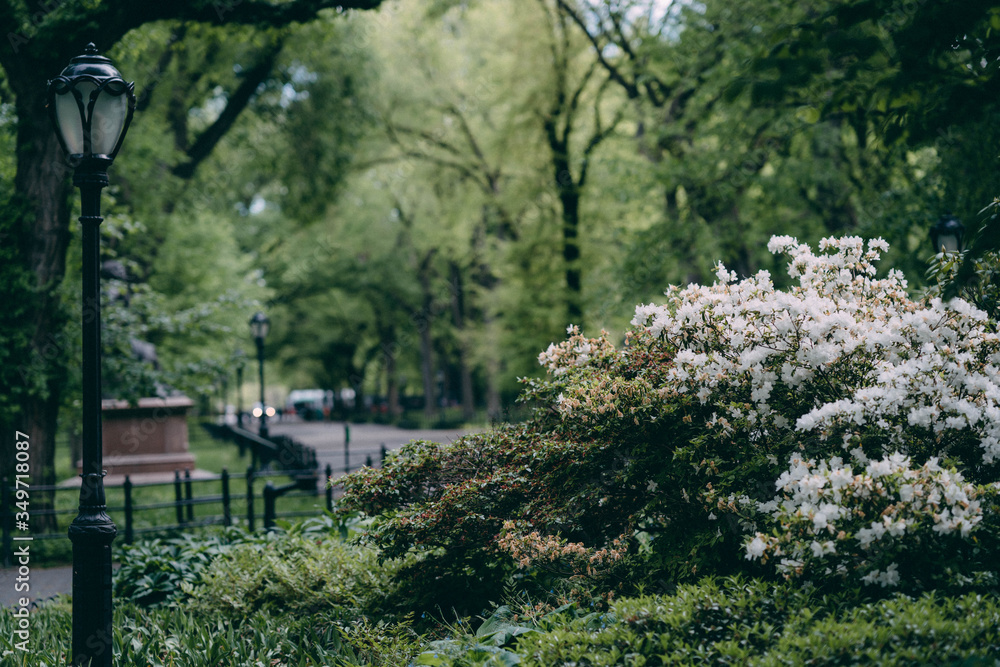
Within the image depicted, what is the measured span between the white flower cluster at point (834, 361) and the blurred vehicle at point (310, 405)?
170ft

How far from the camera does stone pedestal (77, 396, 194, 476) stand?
15.0 metres

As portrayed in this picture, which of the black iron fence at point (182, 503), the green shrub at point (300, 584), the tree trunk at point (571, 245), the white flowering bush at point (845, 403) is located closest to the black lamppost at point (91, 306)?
the green shrub at point (300, 584)

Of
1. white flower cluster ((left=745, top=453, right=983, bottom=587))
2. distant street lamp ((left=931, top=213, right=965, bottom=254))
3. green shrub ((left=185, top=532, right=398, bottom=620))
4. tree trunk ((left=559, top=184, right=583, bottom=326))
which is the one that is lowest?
green shrub ((left=185, top=532, right=398, bottom=620))

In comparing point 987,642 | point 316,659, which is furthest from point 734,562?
point 316,659

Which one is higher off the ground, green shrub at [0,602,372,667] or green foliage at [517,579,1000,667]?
green foliage at [517,579,1000,667]

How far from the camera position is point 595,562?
5004 millimetres

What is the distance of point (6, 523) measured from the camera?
920 centimetres

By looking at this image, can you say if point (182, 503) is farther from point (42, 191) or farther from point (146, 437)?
point (146, 437)

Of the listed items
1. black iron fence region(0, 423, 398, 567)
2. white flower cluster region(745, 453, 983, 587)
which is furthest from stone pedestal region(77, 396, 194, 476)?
white flower cluster region(745, 453, 983, 587)

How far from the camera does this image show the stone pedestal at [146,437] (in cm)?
1505

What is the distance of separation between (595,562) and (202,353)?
21416 millimetres

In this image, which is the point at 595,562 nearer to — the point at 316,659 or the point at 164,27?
the point at 316,659

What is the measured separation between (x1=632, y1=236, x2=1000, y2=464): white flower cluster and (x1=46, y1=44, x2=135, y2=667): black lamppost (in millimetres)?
3683

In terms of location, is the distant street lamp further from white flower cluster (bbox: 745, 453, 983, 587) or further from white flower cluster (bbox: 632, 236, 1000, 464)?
white flower cluster (bbox: 745, 453, 983, 587)
